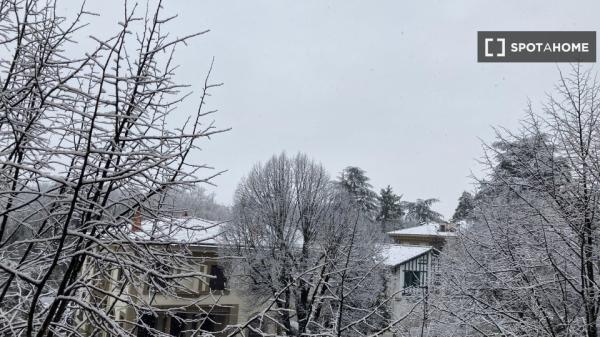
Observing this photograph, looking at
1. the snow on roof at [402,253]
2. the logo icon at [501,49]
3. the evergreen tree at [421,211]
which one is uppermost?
the logo icon at [501,49]

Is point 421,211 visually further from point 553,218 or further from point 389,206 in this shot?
point 553,218

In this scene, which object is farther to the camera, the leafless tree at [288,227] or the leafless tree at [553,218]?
the leafless tree at [288,227]

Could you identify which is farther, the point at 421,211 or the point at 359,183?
the point at 421,211

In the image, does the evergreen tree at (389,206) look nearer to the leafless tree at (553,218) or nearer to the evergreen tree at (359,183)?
the evergreen tree at (359,183)

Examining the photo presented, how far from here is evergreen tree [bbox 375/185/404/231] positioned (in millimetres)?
52375

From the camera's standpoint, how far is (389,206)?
52906 mm

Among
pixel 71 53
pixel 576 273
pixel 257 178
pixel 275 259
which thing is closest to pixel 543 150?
pixel 576 273

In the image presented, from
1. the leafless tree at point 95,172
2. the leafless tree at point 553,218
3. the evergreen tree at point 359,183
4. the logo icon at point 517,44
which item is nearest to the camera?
the leafless tree at point 95,172

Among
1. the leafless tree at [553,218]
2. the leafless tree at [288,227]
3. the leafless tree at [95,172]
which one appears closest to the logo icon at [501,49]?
the leafless tree at [553,218]

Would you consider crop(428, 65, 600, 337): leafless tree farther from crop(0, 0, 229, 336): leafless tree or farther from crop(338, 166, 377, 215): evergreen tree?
crop(338, 166, 377, 215): evergreen tree

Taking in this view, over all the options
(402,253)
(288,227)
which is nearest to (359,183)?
(402,253)

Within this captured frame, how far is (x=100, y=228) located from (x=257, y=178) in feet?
66.9

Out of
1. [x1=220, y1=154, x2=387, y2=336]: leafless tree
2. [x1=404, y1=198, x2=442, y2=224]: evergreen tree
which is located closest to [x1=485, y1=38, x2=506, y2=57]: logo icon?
[x1=220, y1=154, x2=387, y2=336]: leafless tree

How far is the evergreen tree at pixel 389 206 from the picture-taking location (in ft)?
172
